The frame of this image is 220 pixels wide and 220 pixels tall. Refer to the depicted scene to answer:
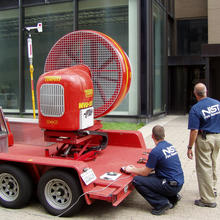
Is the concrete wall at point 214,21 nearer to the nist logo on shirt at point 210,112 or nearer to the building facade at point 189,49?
the building facade at point 189,49

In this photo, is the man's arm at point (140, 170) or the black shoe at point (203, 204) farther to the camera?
the black shoe at point (203, 204)

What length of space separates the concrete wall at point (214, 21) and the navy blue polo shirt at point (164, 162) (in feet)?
39.9

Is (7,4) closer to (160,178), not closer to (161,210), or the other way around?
(160,178)

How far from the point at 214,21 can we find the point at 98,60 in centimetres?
1145

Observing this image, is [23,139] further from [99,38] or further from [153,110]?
[153,110]

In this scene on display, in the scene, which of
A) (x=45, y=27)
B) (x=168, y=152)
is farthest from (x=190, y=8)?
(x=168, y=152)

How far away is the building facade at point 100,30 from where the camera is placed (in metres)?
12.2

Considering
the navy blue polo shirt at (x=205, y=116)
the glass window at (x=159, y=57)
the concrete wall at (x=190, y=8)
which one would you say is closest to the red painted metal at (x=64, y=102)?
the navy blue polo shirt at (x=205, y=116)

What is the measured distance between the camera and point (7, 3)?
14289 mm

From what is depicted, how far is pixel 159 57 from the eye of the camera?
46.9 ft

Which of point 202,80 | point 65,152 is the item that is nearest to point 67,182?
point 65,152

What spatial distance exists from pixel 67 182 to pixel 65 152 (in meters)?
0.99

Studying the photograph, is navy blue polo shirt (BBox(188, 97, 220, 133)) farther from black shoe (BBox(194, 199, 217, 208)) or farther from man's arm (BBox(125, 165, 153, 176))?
black shoe (BBox(194, 199, 217, 208))

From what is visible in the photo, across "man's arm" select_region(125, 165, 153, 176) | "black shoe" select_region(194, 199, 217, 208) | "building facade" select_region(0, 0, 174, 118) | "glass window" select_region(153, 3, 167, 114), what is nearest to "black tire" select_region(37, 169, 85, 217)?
"man's arm" select_region(125, 165, 153, 176)
